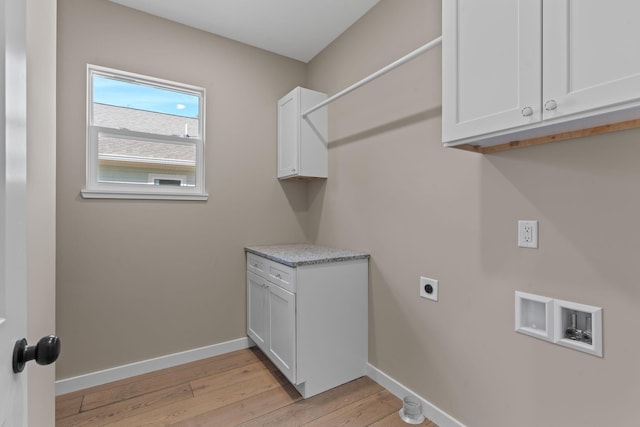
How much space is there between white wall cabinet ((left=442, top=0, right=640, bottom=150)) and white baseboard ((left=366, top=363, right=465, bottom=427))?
151 centimetres

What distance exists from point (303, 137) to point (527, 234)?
1.80 meters

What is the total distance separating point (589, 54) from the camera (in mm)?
925

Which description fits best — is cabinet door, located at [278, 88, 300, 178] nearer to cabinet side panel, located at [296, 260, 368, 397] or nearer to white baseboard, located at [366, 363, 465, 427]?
cabinet side panel, located at [296, 260, 368, 397]

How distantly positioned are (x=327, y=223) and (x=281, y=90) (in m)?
1.36

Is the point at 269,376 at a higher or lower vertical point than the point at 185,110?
lower

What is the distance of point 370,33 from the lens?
2279 mm

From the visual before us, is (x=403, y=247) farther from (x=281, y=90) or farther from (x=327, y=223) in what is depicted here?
(x=281, y=90)

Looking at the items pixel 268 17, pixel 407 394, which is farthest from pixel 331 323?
pixel 268 17

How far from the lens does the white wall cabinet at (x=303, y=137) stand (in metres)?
2.60

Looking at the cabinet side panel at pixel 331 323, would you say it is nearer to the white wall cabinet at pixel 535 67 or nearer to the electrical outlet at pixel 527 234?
the electrical outlet at pixel 527 234

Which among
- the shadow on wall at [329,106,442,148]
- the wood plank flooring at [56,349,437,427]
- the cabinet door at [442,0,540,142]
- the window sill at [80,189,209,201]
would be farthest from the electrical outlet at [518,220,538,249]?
the window sill at [80,189,209,201]

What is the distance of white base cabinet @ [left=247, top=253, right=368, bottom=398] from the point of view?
198 cm

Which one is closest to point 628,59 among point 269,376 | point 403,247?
point 403,247

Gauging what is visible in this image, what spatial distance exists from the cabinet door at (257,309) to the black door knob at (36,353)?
1710 mm
